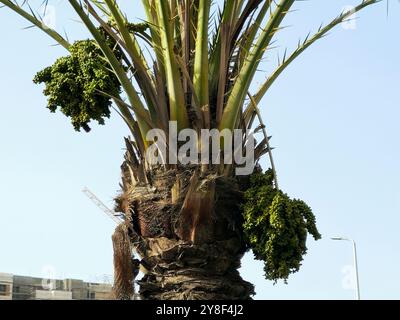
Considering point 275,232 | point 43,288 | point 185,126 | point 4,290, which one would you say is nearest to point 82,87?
point 185,126

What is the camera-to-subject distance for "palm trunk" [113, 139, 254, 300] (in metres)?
7.79

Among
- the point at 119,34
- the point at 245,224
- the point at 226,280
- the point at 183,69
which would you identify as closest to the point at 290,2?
the point at 183,69

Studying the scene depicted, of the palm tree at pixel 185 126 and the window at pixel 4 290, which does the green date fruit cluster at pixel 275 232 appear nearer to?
the palm tree at pixel 185 126

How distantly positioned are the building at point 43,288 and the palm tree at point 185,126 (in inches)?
960

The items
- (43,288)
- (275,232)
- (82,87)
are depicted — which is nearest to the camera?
(275,232)

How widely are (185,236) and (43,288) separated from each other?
29.8 metres

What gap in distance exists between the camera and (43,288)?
1416 inches

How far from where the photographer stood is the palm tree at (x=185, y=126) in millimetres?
7902

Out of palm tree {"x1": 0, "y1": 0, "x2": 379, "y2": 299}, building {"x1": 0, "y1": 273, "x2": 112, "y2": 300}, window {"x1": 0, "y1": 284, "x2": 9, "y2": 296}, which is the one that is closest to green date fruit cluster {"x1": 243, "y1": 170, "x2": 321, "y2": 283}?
palm tree {"x1": 0, "y1": 0, "x2": 379, "y2": 299}

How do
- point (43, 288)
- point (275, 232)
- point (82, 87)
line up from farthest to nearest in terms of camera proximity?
point (43, 288) < point (82, 87) < point (275, 232)

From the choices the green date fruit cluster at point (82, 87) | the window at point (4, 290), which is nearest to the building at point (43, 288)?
the window at point (4, 290)

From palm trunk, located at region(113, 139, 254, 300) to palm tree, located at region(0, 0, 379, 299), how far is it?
0.01 metres

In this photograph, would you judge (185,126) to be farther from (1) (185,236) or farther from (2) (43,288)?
(2) (43,288)

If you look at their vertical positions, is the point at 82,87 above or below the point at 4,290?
above
